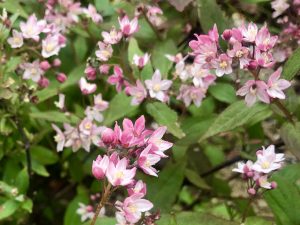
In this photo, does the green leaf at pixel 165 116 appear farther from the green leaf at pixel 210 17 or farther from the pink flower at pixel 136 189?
the pink flower at pixel 136 189

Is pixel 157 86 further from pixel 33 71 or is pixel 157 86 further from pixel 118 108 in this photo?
pixel 33 71

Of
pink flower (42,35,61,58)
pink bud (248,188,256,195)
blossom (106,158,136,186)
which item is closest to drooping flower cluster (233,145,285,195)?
pink bud (248,188,256,195)

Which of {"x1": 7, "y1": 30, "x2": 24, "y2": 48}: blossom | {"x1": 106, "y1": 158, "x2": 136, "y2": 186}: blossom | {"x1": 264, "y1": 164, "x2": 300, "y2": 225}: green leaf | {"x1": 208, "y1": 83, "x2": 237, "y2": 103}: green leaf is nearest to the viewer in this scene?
{"x1": 106, "y1": 158, "x2": 136, "y2": 186}: blossom

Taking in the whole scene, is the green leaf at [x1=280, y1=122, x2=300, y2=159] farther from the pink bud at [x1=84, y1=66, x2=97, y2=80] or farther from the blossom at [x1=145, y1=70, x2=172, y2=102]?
the pink bud at [x1=84, y1=66, x2=97, y2=80]

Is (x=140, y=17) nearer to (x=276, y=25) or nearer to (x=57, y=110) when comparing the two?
(x=57, y=110)

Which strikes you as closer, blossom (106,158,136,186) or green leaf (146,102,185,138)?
blossom (106,158,136,186)

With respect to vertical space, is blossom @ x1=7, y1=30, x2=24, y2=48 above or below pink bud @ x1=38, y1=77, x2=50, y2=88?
above

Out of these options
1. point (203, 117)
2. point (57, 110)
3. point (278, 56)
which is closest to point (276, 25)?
point (278, 56)
